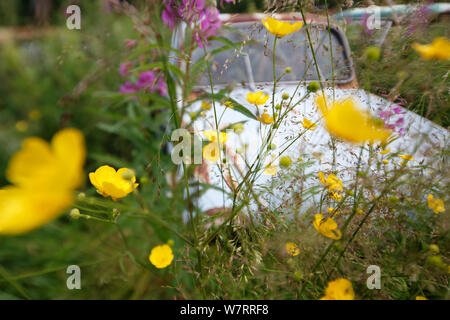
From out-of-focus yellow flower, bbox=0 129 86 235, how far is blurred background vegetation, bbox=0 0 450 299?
1.01ft

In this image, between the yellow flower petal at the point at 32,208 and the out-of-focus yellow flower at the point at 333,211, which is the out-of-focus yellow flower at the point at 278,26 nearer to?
the out-of-focus yellow flower at the point at 333,211

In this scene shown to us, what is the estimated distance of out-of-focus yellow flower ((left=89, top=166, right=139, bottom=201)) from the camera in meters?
0.54

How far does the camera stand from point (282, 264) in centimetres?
64

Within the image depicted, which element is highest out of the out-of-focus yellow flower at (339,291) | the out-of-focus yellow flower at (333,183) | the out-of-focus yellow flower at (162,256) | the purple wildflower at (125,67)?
the purple wildflower at (125,67)

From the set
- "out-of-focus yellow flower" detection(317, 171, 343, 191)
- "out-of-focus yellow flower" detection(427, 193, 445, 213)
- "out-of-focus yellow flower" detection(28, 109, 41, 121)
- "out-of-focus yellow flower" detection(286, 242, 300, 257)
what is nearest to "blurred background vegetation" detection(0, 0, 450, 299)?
"out-of-focus yellow flower" detection(28, 109, 41, 121)

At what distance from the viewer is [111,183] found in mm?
558

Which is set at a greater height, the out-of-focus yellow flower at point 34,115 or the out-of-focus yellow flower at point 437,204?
the out-of-focus yellow flower at point 34,115

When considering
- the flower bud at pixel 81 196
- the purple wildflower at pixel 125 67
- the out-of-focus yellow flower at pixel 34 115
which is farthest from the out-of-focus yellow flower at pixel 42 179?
the out-of-focus yellow flower at pixel 34 115

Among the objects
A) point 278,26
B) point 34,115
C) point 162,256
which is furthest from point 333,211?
point 34,115

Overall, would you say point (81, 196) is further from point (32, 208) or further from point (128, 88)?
point (128, 88)

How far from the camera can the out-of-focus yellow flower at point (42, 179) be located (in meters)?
0.25

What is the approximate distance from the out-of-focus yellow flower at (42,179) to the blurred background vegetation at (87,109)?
0.31m
